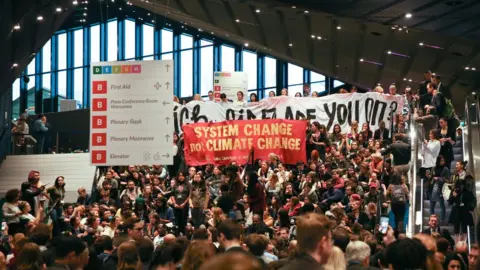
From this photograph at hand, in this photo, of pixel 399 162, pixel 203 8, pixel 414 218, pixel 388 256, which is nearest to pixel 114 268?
pixel 388 256

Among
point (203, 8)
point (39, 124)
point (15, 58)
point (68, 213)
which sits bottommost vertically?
point (68, 213)

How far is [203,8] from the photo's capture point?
1443 inches

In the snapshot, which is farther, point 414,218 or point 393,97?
point 393,97

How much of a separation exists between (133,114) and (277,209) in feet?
22.6

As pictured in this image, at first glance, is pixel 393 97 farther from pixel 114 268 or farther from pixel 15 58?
pixel 114 268

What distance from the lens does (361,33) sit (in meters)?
36.1

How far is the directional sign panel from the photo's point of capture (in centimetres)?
1459

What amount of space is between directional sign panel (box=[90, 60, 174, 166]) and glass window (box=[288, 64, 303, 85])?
3338 centimetres

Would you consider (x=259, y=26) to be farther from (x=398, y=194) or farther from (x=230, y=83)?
(x=398, y=194)

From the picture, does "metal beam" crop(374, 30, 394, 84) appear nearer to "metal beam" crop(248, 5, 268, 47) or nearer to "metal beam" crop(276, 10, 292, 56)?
"metal beam" crop(276, 10, 292, 56)

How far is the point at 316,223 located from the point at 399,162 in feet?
48.3

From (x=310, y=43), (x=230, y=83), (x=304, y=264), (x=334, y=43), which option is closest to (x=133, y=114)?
(x=304, y=264)

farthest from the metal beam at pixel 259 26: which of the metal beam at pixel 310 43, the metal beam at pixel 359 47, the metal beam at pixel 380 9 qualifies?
the metal beam at pixel 380 9

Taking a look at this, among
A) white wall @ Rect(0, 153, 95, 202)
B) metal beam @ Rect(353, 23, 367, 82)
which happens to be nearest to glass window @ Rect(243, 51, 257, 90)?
metal beam @ Rect(353, 23, 367, 82)
